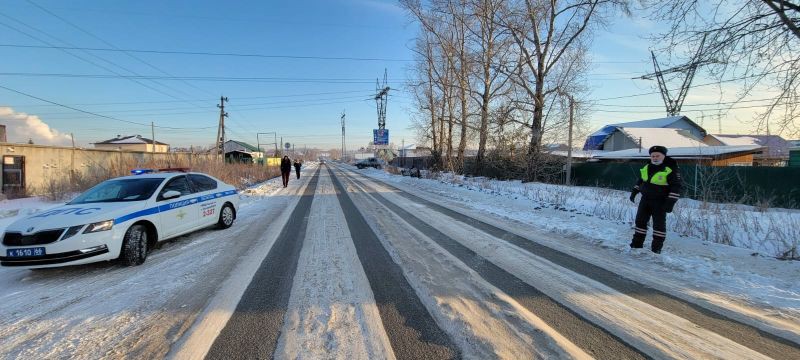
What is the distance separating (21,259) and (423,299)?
533 centimetres

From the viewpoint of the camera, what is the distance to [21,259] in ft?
17.7

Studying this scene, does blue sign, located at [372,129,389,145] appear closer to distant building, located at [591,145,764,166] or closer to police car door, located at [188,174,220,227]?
Result: distant building, located at [591,145,764,166]

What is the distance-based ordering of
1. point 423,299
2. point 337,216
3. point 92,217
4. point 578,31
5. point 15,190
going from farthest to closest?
1. point 578,31
2. point 15,190
3. point 337,216
4. point 92,217
5. point 423,299

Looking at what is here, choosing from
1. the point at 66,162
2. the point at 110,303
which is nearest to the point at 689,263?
the point at 110,303

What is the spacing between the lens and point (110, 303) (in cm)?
455

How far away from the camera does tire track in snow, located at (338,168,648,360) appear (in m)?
3.37

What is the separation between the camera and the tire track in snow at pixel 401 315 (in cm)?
337

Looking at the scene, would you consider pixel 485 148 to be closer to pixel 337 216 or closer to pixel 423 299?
pixel 337 216

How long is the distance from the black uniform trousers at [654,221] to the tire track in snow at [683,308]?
1350 mm

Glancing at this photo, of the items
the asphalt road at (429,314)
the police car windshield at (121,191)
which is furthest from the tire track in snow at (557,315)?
the police car windshield at (121,191)

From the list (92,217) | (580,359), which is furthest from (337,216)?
(580,359)

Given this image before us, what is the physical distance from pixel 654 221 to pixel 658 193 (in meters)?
0.47

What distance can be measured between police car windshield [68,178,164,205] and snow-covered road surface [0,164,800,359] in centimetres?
106

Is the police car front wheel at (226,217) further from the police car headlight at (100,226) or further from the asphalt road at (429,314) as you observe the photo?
the police car headlight at (100,226)
